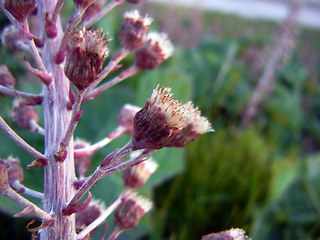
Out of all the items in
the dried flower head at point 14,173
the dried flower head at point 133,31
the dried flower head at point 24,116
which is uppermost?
the dried flower head at point 133,31

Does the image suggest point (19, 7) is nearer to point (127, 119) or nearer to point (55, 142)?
point (55, 142)

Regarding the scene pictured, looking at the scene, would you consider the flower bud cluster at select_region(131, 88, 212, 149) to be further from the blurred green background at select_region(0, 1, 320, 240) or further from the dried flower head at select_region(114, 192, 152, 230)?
the blurred green background at select_region(0, 1, 320, 240)

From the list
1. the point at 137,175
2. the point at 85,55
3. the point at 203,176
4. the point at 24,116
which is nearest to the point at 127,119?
the point at 137,175

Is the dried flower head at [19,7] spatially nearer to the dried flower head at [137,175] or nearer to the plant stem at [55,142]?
the plant stem at [55,142]

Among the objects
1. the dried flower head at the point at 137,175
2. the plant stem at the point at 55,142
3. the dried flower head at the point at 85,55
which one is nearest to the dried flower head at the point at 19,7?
the plant stem at the point at 55,142

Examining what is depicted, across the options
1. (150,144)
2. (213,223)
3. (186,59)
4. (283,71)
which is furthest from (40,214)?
(283,71)

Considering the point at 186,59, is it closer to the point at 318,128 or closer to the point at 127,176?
the point at 318,128
